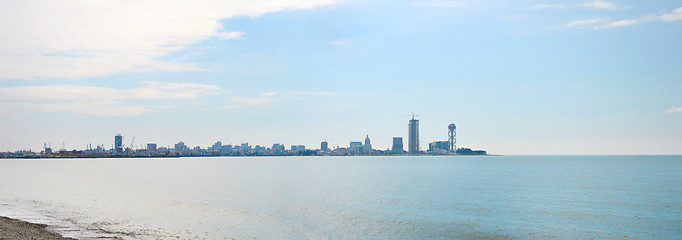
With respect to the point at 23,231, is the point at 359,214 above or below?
below

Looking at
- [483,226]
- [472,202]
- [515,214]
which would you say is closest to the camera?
[483,226]

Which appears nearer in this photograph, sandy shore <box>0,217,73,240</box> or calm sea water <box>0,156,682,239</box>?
sandy shore <box>0,217,73,240</box>

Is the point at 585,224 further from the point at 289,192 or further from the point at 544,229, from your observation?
the point at 289,192

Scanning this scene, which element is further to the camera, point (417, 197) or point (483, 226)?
point (417, 197)

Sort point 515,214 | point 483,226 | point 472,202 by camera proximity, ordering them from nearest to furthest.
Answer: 1. point 483,226
2. point 515,214
3. point 472,202

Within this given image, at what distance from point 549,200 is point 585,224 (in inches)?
1133

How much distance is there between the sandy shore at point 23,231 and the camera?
46112 millimetres

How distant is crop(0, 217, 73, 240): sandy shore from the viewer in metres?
46.1

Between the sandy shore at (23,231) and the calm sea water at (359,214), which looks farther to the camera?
the calm sea water at (359,214)

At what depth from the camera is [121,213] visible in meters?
71.4

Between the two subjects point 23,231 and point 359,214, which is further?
point 359,214

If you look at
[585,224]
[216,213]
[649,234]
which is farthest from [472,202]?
[216,213]

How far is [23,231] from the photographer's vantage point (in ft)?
164

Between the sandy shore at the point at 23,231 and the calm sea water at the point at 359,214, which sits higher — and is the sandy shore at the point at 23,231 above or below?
above
